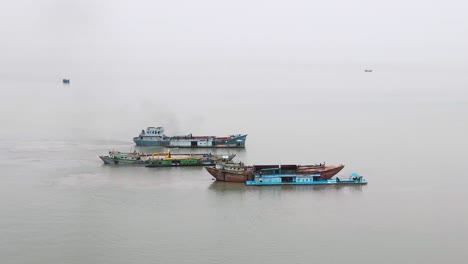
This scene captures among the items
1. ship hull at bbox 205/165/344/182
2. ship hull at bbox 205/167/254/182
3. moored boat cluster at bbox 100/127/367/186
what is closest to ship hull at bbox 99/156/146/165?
moored boat cluster at bbox 100/127/367/186

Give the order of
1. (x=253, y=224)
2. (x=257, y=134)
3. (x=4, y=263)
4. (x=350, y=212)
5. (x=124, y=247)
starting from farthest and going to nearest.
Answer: (x=257, y=134) → (x=350, y=212) → (x=253, y=224) → (x=124, y=247) → (x=4, y=263)

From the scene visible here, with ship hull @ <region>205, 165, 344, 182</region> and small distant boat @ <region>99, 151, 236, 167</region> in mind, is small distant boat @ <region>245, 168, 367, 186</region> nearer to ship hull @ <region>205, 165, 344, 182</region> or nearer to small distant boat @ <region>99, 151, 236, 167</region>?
ship hull @ <region>205, 165, 344, 182</region>

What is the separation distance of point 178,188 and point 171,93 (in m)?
55.3

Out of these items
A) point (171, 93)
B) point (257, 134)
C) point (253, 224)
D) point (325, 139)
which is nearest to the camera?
point (253, 224)

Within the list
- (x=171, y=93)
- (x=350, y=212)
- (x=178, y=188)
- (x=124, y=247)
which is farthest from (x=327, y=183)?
(x=171, y=93)

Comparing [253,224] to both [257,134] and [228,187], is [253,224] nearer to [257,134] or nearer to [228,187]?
[228,187]

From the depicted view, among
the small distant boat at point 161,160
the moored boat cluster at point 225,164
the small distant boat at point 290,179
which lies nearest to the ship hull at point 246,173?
the moored boat cluster at point 225,164

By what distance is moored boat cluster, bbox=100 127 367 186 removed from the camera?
2642cm

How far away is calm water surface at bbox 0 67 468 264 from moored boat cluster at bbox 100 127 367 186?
542 millimetres

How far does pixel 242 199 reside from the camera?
24.3 m

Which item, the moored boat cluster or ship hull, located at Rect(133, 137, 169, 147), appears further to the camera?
ship hull, located at Rect(133, 137, 169, 147)

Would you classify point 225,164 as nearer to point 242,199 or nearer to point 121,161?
point 242,199

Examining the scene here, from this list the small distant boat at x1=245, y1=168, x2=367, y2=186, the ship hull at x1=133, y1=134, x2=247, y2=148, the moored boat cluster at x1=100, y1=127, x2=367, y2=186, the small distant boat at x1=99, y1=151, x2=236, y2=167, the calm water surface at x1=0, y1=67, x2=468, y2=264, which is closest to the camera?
the calm water surface at x1=0, y1=67, x2=468, y2=264

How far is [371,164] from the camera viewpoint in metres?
30.3
